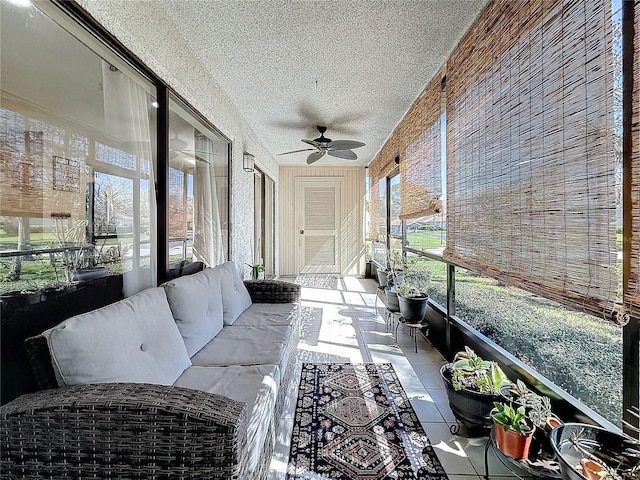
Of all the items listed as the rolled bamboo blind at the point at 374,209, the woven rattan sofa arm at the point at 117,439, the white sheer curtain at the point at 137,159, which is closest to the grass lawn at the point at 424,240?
the rolled bamboo blind at the point at 374,209

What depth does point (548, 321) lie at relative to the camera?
1623mm

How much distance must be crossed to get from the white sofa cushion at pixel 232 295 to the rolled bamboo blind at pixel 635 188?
2178 millimetres

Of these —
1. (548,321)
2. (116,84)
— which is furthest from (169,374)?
(548,321)

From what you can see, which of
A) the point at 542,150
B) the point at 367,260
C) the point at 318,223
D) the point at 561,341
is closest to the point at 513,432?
the point at 561,341

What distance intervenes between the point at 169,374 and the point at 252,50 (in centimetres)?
233

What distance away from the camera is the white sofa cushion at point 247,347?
179 centimetres

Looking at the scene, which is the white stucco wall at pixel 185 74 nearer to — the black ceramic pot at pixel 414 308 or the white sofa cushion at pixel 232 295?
the white sofa cushion at pixel 232 295

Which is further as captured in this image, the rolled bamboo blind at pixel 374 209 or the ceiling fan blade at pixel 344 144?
the rolled bamboo blind at pixel 374 209

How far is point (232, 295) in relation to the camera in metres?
2.50

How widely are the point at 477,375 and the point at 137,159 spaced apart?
233cm

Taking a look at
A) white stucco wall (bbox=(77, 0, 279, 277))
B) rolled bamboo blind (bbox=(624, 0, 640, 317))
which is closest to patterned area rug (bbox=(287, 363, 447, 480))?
rolled bamboo blind (bbox=(624, 0, 640, 317))

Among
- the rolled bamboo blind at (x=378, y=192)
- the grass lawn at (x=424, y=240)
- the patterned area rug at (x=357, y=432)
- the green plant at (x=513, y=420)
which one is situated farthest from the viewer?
the rolled bamboo blind at (x=378, y=192)

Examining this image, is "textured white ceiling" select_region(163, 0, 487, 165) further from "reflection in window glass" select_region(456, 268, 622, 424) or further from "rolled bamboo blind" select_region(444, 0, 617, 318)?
"reflection in window glass" select_region(456, 268, 622, 424)

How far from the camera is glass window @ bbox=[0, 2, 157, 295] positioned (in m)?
1.25
